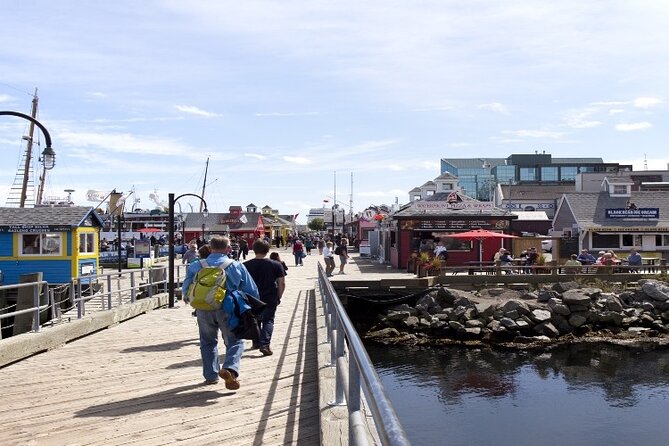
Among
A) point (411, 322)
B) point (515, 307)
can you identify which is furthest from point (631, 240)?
point (411, 322)

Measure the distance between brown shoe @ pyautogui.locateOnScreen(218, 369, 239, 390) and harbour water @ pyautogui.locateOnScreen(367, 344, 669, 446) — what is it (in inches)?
295

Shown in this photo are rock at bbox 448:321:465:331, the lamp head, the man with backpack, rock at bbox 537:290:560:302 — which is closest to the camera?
the man with backpack

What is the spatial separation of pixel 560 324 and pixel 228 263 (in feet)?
64.9

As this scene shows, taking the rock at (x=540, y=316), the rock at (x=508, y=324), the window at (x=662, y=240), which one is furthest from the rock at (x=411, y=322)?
the window at (x=662, y=240)

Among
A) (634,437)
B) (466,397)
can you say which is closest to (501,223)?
(466,397)

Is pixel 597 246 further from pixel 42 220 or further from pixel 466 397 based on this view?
pixel 42 220

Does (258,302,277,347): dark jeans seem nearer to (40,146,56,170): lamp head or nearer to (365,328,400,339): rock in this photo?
(40,146,56,170): lamp head

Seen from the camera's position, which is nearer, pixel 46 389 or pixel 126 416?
pixel 126 416

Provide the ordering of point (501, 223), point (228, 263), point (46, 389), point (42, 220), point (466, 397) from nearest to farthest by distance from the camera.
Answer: point (228, 263)
point (46, 389)
point (466, 397)
point (42, 220)
point (501, 223)

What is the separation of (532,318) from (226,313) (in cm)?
1909

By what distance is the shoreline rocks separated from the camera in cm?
2358

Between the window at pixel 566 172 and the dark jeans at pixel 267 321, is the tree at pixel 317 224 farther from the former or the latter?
the dark jeans at pixel 267 321

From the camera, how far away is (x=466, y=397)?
17.2m

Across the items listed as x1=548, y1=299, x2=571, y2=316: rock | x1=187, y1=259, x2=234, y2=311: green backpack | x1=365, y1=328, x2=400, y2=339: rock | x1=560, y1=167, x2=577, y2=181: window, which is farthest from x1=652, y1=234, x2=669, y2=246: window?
x1=560, y1=167, x2=577, y2=181: window
